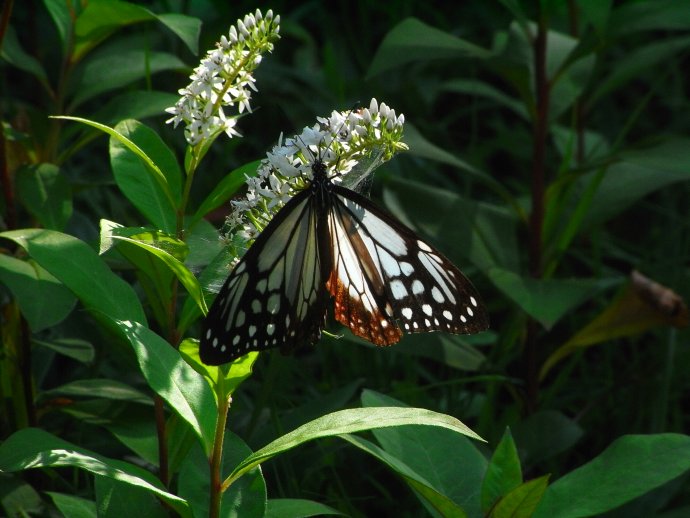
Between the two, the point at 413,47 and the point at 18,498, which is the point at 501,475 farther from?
the point at 413,47

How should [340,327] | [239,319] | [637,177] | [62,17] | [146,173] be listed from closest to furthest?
[239,319] < [146,173] < [62,17] < [340,327] < [637,177]

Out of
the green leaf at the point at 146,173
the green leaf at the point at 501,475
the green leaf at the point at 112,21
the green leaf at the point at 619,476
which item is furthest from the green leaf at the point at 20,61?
the green leaf at the point at 619,476

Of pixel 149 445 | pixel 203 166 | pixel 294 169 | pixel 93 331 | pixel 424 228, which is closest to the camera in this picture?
pixel 294 169

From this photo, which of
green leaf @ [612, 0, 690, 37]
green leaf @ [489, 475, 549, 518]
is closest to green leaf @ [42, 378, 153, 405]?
green leaf @ [489, 475, 549, 518]

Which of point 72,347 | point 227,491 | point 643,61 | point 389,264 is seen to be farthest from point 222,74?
point 643,61

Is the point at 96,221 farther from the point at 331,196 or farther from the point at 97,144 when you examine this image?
the point at 331,196

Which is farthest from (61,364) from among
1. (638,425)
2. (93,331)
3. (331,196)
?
(638,425)
